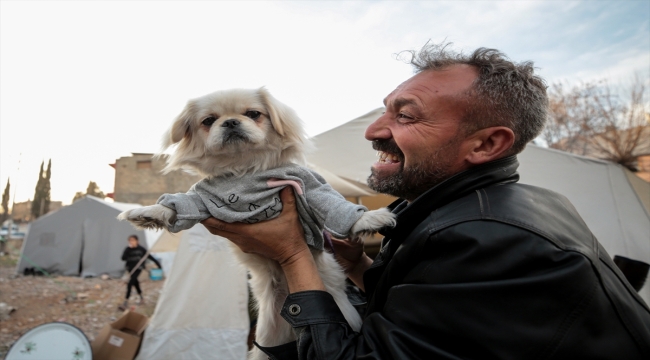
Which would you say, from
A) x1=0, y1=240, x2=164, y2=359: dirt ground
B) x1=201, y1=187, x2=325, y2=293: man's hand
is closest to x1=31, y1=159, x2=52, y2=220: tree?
x1=0, y1=240, x2=164, y2=359: dirt ground

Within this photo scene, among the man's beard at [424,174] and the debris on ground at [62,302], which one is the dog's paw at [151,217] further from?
the debris on ground at [62,302]

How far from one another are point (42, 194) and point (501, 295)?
5924 centimetres

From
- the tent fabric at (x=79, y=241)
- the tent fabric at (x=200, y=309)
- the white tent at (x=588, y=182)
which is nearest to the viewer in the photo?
the tent fabric at (x=200, y=309)

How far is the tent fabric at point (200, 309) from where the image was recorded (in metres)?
5.61

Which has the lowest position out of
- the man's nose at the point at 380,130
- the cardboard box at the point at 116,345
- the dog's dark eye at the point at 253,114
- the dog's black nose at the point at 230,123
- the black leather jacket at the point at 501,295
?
the cardboard box at the point at 116,345

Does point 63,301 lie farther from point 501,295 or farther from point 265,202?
point 501,295

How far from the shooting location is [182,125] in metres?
2.38

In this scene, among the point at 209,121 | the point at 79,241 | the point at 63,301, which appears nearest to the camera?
the point at 209,121

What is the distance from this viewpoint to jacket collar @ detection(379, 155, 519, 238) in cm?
147

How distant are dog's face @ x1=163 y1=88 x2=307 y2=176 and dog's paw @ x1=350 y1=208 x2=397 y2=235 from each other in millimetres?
748

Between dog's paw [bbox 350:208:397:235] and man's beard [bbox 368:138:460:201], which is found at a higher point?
man's beard [bbox 368:138:460:201]

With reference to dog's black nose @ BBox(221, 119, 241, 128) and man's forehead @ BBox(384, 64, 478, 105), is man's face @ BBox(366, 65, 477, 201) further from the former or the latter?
dog's black nose @ BBox(221, 119, 241, 128)

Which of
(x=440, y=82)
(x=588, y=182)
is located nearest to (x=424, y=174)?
(x=440, y=82)

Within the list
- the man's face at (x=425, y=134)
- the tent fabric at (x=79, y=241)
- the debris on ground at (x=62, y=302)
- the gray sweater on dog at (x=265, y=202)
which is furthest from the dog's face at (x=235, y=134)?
the tent fabric at (x=79, y=241)
